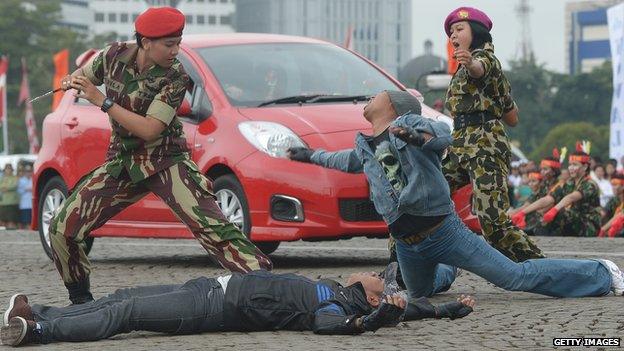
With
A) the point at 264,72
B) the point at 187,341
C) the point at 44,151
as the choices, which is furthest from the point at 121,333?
the point at 44,151

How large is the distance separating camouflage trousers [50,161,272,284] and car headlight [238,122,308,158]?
9.44 ft

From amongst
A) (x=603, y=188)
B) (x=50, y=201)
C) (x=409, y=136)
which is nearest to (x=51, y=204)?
(x=50, y=201)

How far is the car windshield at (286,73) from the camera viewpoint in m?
13.7

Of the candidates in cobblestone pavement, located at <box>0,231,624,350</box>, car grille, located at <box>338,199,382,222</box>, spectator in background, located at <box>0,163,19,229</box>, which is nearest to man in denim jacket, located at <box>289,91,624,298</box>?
cobblestone pavement, located at <box>0,231,624,350</box>

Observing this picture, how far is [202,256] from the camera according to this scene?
1555cm

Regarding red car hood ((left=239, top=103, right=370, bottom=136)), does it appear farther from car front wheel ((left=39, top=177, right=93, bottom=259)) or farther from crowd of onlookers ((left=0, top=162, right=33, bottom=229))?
crowd of onlookers ((left=0, top=162, right=33, bottom=229))

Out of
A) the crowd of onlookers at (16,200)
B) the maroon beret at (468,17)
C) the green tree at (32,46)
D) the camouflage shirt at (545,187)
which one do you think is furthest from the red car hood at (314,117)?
the green tree at (32,46)

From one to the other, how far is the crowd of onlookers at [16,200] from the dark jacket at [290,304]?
2422cm

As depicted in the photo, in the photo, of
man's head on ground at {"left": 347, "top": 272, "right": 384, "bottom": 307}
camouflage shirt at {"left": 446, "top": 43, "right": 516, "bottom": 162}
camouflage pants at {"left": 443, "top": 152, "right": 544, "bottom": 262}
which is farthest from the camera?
camouflage shirt at {"left": 446, "top": 43, "right": 516, "bottom": 162}

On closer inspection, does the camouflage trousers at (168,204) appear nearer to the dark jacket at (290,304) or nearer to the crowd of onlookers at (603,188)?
the dark jacket at (290,304)

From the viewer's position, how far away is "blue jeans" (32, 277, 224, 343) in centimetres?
832

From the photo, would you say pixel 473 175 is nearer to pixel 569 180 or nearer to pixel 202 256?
pixel 202 256

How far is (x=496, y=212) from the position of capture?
34.8ft

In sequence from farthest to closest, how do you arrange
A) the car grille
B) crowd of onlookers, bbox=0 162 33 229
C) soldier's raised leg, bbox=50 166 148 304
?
1. crowd of onlookers, bbox=0 162 33 229
2. the car grille
3. soldier's raised leg, bbox=50 166 148 304
